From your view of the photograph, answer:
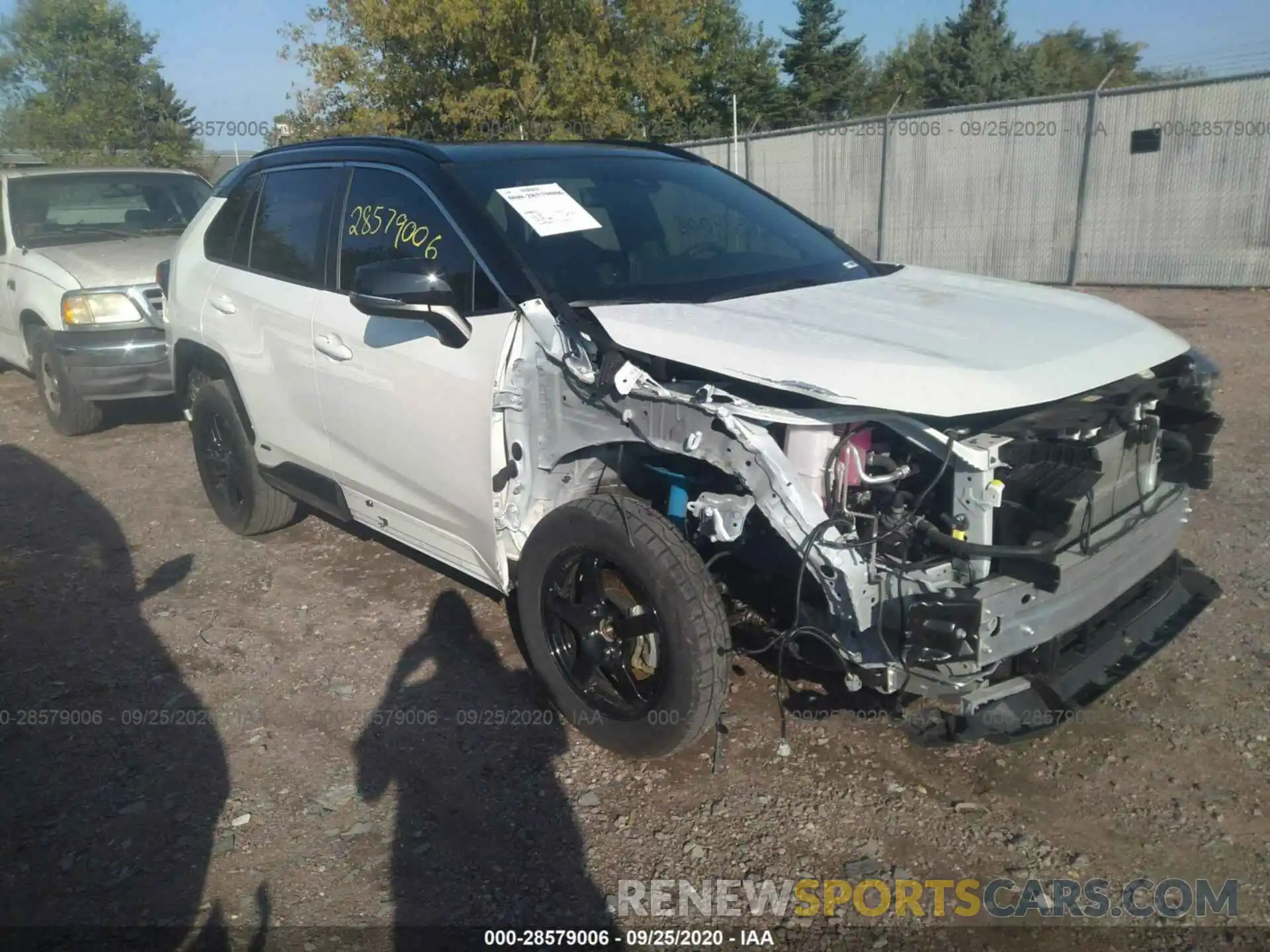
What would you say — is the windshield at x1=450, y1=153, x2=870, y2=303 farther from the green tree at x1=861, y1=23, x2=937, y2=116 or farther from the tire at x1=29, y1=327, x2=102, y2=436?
the green tree at x1=861, y1=23, x2=937, y2=116

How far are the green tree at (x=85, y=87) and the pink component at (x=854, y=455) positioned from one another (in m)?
26.8

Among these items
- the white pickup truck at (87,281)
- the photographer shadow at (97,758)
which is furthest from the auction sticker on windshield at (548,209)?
the white pickup truck at (87,281)

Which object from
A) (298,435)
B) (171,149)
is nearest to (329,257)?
(298,435)

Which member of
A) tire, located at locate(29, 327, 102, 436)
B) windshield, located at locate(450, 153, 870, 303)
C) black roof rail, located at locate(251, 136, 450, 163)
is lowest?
tire, located at locate(29, 327, 102, 436)

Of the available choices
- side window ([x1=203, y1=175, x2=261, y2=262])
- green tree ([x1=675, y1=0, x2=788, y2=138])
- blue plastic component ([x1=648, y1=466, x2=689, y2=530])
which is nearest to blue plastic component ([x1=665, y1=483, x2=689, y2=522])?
blue plastic component ([x1=648, y1=466, x2=689, y2=530])

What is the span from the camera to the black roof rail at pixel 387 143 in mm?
3760

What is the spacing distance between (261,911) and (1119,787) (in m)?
2.55

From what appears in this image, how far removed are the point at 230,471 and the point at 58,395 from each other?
329 centimetres

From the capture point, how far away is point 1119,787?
10.00 feet

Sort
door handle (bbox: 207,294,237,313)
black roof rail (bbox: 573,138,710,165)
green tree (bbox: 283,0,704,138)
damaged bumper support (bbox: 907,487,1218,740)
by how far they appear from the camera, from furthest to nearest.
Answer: green tree (bbox: 283,0,704,138), door handle (bbox: 207,294,237,313), black roof rail (bbox: 573,138,710,165), damaged bumper support (bbox: 907,487,1218,740)

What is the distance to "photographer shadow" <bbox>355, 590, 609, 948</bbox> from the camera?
8.86 feet

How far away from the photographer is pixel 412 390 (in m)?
3.54

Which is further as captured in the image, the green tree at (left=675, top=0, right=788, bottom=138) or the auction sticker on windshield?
the green tree at (left=675, top=0, right=788, bottom=138)

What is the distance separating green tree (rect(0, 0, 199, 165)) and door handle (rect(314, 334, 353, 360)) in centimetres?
2481
